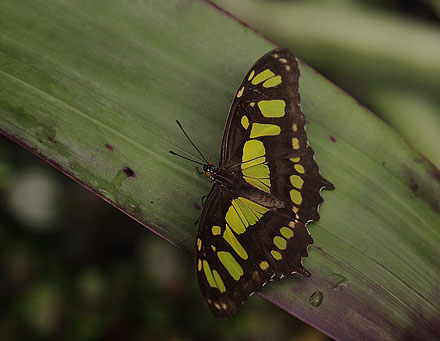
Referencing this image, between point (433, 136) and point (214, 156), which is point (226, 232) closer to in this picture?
point (214, 156)

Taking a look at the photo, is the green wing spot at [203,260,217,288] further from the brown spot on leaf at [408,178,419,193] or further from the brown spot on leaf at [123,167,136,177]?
the brown spot on leaf at [408,178,419,193]

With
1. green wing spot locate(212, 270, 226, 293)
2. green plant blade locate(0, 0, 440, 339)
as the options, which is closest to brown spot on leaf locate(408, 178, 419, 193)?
green plant blade locate(0, 0, 440, 339)

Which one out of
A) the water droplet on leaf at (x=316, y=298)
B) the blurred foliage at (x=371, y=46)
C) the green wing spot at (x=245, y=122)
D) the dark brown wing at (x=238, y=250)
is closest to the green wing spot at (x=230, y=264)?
the dark brown wing at (x=238, y=250)

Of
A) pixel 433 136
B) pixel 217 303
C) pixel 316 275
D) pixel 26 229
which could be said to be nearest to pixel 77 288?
pixel 26 229

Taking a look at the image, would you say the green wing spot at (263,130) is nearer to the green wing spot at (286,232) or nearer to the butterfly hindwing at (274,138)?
the butterfly hindwing at (274,138)

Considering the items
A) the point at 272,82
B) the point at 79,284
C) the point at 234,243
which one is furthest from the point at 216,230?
the point at 79,284
